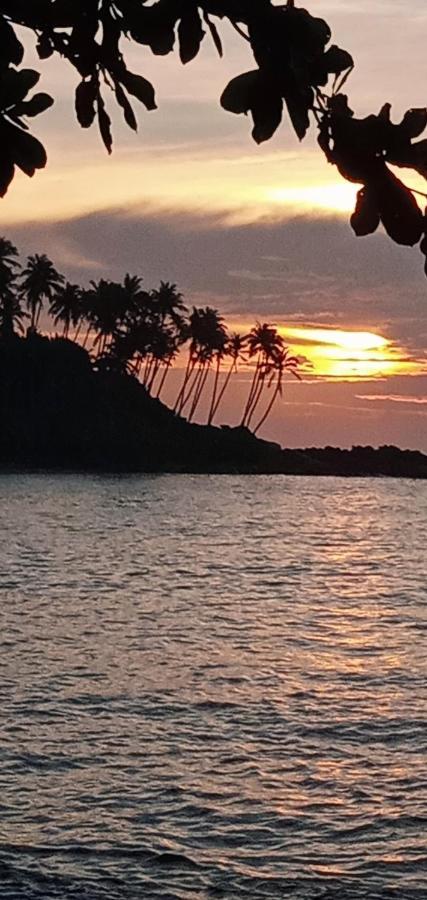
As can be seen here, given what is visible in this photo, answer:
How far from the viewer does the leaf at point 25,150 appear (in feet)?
13.0

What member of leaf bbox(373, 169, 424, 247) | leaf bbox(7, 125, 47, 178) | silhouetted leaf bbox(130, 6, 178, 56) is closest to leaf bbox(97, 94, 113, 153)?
leaf bbox(7, 125, 47, 178)

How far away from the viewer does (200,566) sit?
57.2m

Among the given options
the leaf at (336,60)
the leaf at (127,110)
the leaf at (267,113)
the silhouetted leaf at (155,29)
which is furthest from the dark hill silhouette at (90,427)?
the leaf at (336,60)

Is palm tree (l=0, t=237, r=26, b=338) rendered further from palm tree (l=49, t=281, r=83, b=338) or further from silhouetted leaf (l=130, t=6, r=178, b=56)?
silhouetted leaf (l=130, t=6, r=178, b=56)

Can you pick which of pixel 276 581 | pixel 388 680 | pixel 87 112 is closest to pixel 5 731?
pixel 388 680

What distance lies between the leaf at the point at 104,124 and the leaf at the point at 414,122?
3.35 ft

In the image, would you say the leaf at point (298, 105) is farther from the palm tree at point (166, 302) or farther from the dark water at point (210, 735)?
the palm tree at point (166, 302)

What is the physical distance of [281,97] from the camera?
145 inches

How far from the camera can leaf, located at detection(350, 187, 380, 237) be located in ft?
11.9

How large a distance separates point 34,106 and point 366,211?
3.56ft

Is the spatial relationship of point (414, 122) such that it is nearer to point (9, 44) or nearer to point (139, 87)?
point (139, 87)

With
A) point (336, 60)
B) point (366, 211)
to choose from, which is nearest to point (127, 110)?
point (336, 60)

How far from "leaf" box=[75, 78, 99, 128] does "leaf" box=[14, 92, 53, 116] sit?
301mm

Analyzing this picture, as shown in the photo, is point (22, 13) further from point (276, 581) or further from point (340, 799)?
point (276, 581)
